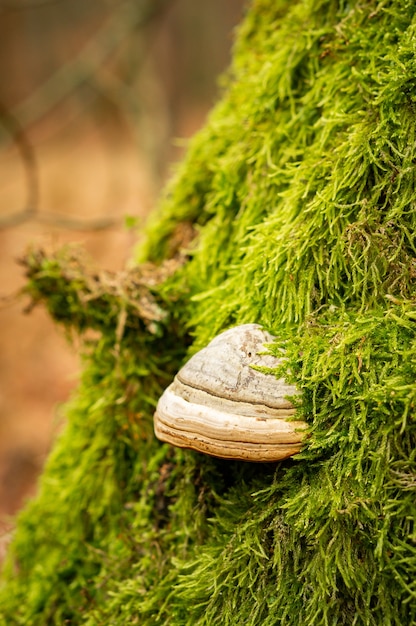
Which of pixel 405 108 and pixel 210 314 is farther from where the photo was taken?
pixel 210 314

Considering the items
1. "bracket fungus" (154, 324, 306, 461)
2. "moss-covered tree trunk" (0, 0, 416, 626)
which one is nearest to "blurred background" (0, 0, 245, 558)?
"moss-covered tree trunk" (0, 0, 416, 626)

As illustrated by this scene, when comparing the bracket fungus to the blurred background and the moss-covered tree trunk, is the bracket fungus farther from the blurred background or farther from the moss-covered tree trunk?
the blurred background

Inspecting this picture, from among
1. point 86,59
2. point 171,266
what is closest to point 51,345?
point 86,59

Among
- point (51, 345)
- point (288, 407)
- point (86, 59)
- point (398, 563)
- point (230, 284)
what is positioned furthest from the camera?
point (51, 345)

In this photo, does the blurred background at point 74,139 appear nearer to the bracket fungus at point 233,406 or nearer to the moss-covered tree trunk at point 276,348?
the moss-covered tree trunk at point 276,348

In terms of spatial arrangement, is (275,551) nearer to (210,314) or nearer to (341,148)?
(210,314)

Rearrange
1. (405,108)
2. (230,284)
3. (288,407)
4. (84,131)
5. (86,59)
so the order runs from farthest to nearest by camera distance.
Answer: (84,131), (86,59), (230,284), (405,108), (288,407)
